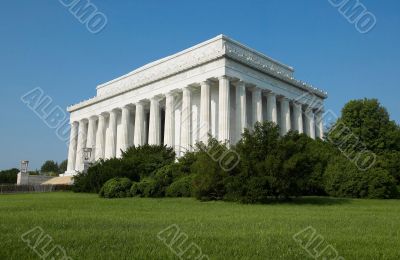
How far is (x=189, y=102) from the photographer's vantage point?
5638 cm

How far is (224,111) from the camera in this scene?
167 ft

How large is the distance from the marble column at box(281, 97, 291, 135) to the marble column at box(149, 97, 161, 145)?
19.3 meters

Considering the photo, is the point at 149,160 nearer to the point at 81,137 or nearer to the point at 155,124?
the point at 155,124

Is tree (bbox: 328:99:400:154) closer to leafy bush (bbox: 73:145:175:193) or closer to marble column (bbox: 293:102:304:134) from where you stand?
marble column (bbox: 293:102:304:134)

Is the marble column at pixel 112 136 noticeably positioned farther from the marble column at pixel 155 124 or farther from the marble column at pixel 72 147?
the marble column at pixel 155 124

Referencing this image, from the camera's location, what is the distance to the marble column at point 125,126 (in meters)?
66.3

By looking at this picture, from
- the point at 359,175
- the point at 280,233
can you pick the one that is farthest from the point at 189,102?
the point at 280,233

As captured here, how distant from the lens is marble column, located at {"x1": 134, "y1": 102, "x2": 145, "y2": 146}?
63.2 meters

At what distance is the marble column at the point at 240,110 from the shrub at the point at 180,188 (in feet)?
79.4

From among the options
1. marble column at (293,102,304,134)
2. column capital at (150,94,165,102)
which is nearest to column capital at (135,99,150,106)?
column capital at (150,94,165,102)

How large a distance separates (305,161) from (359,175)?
8.48 metres

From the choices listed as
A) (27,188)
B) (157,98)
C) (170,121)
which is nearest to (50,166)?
(157,98)

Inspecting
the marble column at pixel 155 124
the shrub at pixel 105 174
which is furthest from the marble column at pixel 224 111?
the shrub at pixel 105 174

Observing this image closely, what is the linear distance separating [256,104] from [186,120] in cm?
1038
